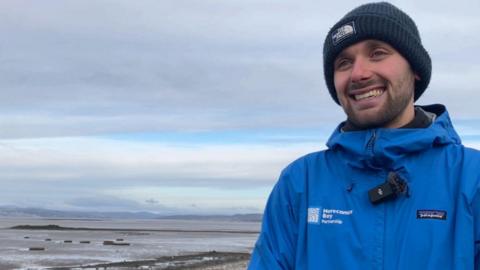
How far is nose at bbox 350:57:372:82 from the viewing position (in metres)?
2.99

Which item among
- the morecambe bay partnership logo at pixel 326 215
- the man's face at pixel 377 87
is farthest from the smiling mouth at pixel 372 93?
the morecambe bay partnership logo at pixel 326 215

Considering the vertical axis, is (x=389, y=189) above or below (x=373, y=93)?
below

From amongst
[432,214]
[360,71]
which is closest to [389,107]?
[360,71]

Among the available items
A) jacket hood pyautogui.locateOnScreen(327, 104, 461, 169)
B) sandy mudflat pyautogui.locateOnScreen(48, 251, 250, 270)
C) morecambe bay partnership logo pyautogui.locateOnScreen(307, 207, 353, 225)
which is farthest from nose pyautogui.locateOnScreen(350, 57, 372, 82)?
sandy mudflat pyautogui.locateOnScreen(48, 251, 250, 270)

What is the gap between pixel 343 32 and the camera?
3.09 m

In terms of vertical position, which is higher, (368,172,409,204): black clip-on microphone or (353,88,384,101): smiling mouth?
(353,88,384,101): smiling mouth

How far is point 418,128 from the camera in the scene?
2.87 meters

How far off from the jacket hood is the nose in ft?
0.77

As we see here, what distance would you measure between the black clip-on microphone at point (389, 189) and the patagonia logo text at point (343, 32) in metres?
0.68

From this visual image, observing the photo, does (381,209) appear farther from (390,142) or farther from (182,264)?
(182,264)

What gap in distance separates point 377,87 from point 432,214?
2.04 feet

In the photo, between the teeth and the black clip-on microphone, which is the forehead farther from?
the black clip-on microphone

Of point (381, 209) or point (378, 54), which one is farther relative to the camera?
point (378, 54)

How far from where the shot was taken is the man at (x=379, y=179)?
2.66m
